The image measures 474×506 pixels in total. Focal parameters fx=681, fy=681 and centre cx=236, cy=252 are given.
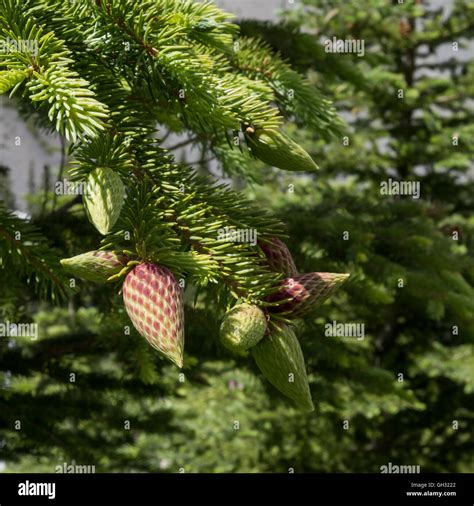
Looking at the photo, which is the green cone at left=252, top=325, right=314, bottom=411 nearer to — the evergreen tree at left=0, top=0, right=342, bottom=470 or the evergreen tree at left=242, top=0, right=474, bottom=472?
the evergreen tree at left=0, top=0, right=342, bottom=470

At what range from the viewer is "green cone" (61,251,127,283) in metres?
0.79

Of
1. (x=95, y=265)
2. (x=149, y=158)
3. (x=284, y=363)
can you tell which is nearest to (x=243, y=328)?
(x=284, y=363)

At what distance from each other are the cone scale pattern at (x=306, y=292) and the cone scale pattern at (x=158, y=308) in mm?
131

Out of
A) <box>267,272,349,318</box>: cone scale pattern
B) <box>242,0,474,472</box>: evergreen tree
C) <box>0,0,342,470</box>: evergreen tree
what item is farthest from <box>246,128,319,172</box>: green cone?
<box>242,0,474,472</box>: evergreen tree

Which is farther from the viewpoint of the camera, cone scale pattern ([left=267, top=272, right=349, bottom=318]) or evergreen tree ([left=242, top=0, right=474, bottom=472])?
evergreen tree ([left=242, top=0, right=474, bottom=472])

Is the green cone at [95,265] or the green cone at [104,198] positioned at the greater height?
the green cone at [104,198]

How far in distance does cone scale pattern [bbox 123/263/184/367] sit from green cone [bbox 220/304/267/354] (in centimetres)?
5

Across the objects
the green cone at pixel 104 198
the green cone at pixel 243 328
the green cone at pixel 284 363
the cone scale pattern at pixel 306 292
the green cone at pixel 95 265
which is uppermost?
the green cone at pixel 104 198

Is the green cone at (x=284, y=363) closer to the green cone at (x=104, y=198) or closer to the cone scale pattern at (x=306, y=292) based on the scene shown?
the cone scale pattern at (x=306, y=292)

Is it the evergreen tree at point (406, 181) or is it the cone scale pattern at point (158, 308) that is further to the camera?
the evergreen tree at point (406, 181)

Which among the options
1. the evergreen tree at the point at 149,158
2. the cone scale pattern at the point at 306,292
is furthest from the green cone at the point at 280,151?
the cone scale pattern at the point at 306,292

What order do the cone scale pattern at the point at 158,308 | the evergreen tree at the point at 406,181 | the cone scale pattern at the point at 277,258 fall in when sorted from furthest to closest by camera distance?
1. the evergreen tree at the point at 406,181
2. the cone scale pattern at the point at 277,258
3. the cone scale pattern at the point at 158,308

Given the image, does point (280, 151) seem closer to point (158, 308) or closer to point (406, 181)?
point (158, 308)

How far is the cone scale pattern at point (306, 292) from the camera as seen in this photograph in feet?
2.61
